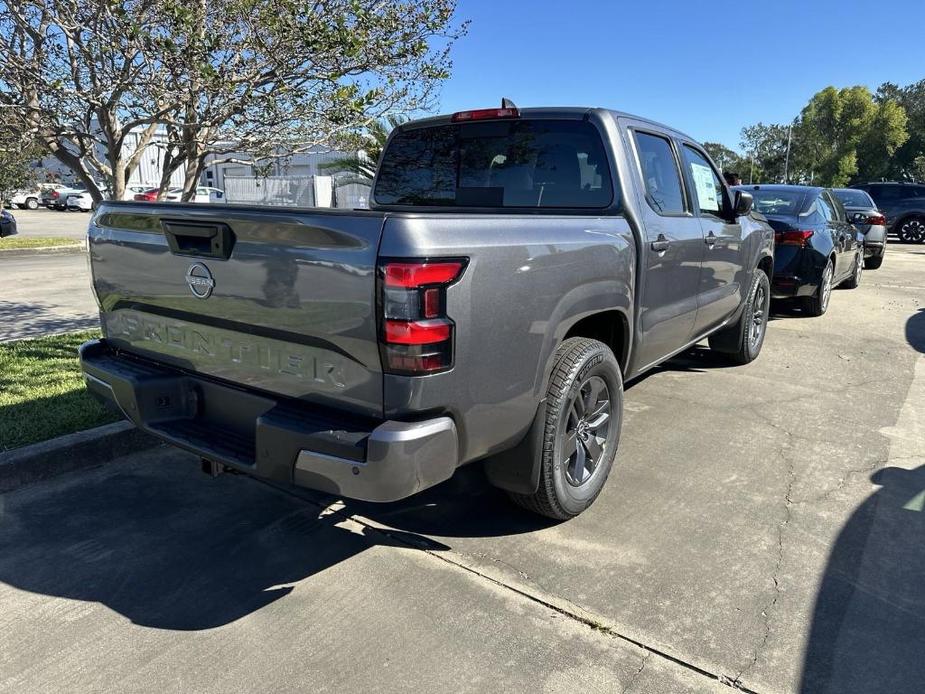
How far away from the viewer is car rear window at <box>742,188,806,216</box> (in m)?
8.59

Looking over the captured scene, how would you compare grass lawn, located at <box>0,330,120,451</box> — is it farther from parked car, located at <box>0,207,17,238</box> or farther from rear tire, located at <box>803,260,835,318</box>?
parked car, located at <box>0,207,17,238</box>

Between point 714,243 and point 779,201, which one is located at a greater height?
point 779,201

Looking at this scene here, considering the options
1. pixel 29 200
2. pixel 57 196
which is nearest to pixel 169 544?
pixel 57 196

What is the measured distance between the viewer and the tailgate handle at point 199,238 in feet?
8.87

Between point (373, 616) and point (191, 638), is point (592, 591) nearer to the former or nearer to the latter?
point (373, 616)

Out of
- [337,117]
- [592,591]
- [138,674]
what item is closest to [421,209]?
[337,117]

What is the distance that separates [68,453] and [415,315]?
276 cm

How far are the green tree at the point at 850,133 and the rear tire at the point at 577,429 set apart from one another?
169 ft

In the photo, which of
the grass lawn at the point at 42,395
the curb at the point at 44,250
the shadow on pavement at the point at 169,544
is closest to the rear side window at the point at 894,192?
the curb at the point at 44,250

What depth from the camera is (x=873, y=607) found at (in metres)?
2.84

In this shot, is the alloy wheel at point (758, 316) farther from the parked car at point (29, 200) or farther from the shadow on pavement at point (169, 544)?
the parked car at point (29, 200)

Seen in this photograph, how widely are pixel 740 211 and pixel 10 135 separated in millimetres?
5052

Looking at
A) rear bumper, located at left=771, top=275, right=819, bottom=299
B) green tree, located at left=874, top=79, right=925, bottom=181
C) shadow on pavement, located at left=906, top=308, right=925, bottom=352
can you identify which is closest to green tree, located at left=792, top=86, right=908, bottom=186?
green tree, located at left=874, top=79, right=925, bottom=181

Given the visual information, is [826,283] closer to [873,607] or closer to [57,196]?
[873,607]
